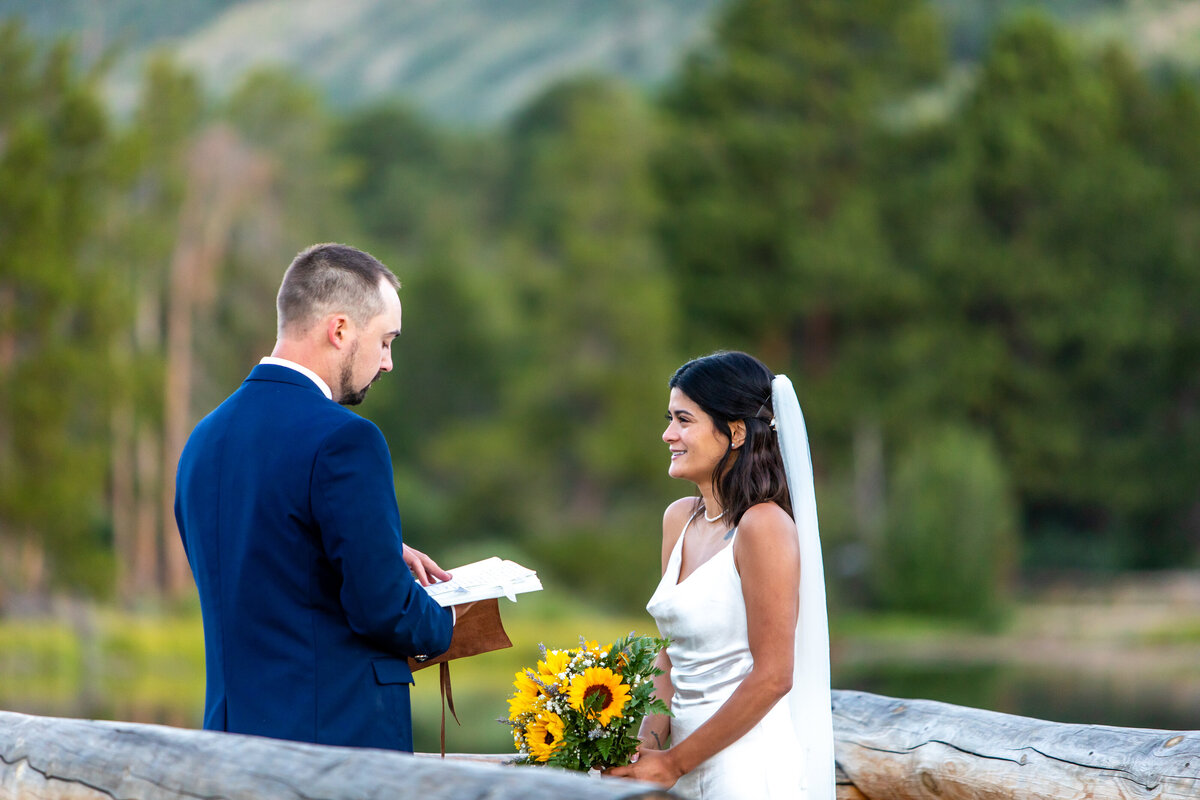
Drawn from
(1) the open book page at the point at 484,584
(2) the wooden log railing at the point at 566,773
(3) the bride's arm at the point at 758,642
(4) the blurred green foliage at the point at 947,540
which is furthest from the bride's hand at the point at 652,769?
(4) the blurred green foliage at the point at 947,540

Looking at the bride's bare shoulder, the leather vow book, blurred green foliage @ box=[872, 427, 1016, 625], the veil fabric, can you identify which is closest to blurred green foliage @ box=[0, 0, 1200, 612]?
blurred green foliage @ box=[872, 427, 1016, 625]

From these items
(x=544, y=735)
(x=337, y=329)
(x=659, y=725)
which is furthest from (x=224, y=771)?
(x=659, y=725)

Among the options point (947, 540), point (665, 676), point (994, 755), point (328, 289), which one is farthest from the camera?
point (947, 540)

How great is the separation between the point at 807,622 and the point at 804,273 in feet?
82.2

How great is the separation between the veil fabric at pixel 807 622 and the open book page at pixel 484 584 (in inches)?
22.9

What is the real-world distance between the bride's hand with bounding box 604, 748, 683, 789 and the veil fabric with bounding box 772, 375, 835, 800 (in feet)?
1.08

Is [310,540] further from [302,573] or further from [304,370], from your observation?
[304,370]

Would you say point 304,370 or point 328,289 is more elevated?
point 328,289

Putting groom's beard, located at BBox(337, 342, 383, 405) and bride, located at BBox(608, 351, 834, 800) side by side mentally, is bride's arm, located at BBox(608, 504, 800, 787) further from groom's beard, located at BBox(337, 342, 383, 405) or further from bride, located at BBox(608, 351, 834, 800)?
groom's beard, located at BBox(337, 342, 383, 405)

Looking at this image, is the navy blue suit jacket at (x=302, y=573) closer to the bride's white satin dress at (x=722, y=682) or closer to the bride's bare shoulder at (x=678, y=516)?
the bride's white satin dress at (x=722, y=682)

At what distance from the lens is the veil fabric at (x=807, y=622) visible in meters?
2.79

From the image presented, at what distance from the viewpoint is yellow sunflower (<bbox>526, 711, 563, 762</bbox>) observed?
2.62 m

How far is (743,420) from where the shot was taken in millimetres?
2844

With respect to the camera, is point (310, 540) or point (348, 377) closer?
point (310, 540)
